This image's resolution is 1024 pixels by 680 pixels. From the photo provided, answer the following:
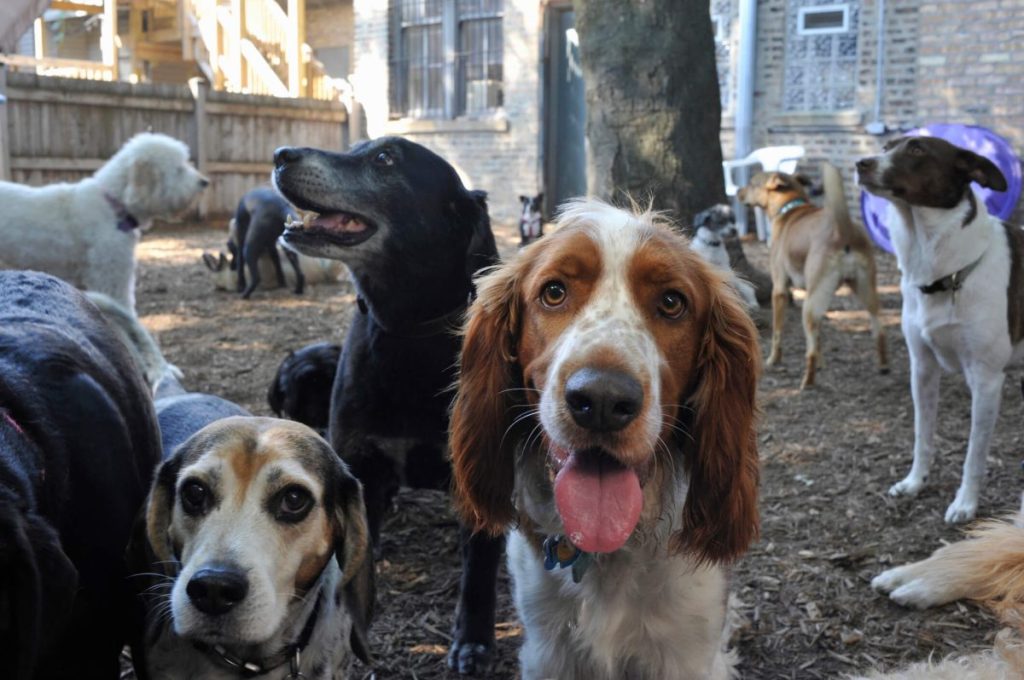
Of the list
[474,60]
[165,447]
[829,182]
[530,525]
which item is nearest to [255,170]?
[474,60]

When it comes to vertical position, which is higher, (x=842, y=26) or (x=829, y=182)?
(x=842, y=26)

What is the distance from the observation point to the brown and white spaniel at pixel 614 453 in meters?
2.24

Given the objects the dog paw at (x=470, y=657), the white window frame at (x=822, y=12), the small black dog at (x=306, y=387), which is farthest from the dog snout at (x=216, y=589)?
the white window frame at (x=822, y=12)

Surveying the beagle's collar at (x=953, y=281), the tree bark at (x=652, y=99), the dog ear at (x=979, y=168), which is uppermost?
the tree bark at (x=652, y=99)

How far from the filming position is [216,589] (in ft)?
7.48

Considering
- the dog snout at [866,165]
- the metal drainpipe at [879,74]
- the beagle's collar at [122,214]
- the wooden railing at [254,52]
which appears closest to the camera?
the dog snout at [866,165]

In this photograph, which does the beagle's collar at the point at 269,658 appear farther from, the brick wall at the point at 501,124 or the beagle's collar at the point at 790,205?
the brick wall at the point at 501,124

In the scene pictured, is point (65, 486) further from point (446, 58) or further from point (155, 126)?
point (446, 58)

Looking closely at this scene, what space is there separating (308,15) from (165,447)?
75.8 ft

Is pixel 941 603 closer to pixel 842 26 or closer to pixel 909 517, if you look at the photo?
pixel 909 517

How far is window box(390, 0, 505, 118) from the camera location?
17.3 metres

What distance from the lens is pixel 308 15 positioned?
969 inches

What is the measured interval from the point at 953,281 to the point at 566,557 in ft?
9.82

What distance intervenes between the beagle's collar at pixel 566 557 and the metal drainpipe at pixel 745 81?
498 inches
